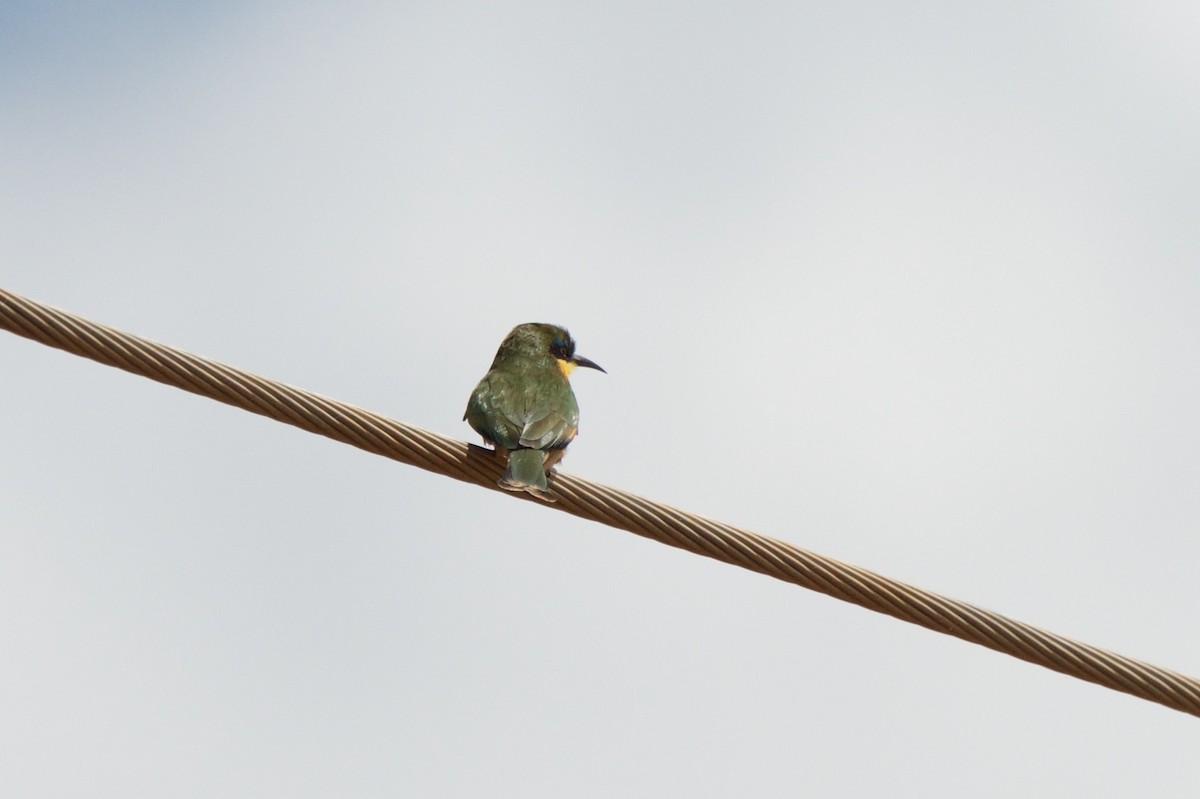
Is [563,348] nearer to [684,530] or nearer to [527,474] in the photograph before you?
[527,474]

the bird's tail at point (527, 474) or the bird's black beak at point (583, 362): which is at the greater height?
the bird's black beak at point (583, 362)

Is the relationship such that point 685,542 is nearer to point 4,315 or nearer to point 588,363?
point 4,315

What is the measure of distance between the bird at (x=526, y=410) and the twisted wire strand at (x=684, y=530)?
0.59 metres

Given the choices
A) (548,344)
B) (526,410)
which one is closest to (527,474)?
(526,410)

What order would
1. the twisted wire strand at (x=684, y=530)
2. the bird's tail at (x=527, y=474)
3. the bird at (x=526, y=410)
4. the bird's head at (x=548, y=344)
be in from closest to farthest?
the twisted wire strand at (x=684, y=530) < the bird's tail at (x=527, y=474) < the bird at (x=526, y=410) < the bird's head at (x=548, y=344)

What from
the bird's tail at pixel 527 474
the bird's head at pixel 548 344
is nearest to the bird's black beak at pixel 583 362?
the bird's head at pixel 548 344

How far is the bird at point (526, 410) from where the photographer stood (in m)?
5.22

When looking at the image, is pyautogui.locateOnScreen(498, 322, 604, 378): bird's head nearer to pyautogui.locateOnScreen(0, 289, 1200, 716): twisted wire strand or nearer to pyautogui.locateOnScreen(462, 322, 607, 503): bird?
pyautogui.locateOnScreen(462, 322, 607, 503): bird

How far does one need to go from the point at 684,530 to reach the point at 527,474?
108 centimetres

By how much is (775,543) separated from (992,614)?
0.58m

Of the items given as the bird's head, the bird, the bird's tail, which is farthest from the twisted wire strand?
the bird's head

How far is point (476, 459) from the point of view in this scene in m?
4.60

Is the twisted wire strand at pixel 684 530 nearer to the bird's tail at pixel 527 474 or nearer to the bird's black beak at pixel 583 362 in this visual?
the bird's tail at pixel 527 474

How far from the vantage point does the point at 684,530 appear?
3996 mm
